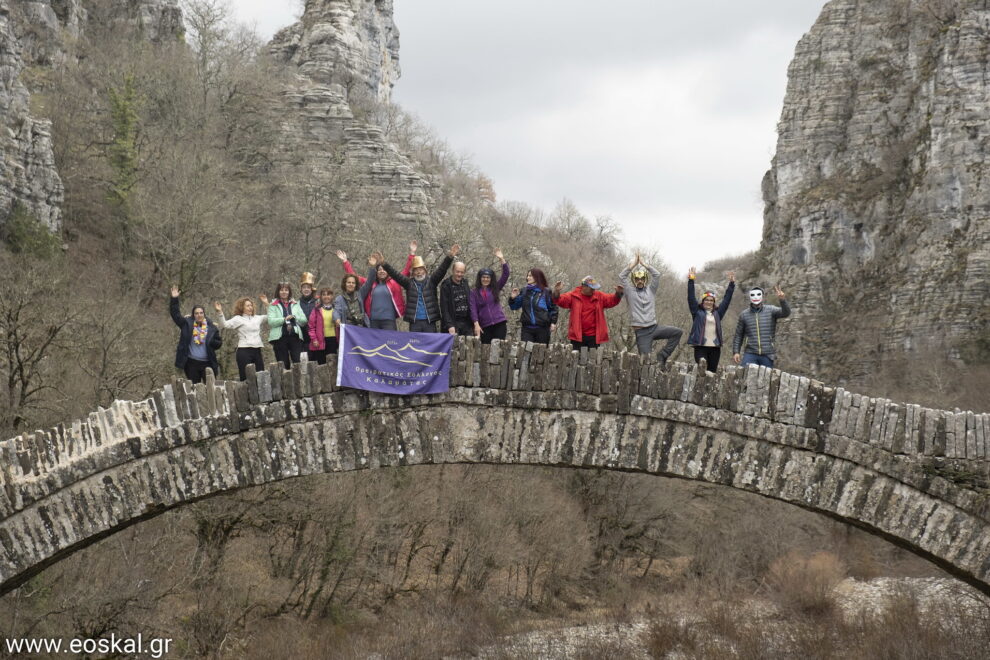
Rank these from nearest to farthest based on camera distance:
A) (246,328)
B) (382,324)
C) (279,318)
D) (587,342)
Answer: (382,324)
(279,318)
(587,342)
(246,328)

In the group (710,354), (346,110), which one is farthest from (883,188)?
(710,354)

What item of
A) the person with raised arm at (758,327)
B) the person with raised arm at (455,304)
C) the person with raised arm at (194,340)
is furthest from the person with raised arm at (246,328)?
the person with raised arm at (758,327)

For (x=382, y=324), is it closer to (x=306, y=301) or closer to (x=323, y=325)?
(x=323, y=325)

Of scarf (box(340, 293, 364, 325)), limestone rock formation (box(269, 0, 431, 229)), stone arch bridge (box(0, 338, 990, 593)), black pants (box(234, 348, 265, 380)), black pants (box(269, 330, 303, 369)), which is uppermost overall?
→ limestone rock formation (box(269, 0, 431, 229))

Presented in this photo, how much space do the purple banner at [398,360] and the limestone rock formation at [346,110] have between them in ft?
89.0

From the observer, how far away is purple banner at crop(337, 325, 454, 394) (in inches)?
451

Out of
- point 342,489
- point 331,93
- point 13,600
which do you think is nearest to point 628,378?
point 13,600

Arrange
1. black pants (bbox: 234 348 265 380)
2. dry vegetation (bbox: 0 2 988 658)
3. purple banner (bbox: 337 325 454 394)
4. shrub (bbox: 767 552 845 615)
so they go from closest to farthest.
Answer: purple banner (bbox: 337 325 454 394)
black pants (bbox: 234 348 265 380)
dry vegetation (bbox: 0 2 988 658)
shrub (bbox: 767 552 845 615)

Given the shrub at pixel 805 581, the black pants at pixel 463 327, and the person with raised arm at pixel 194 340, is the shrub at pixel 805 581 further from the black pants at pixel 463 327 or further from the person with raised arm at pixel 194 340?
the person with raised arm at pixel 194 340

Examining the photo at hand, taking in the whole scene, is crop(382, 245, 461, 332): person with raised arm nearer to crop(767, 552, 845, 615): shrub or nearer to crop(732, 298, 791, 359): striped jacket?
crop(732, 298, 791, 359): striped jacket

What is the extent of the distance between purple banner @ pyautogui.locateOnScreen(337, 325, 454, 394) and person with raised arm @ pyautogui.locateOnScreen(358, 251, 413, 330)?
2.22 ft

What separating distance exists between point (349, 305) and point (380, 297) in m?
0.97

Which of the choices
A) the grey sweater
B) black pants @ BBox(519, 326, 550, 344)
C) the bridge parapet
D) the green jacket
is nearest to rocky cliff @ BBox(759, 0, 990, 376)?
the bridge parapet

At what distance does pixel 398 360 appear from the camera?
11.6 meters
